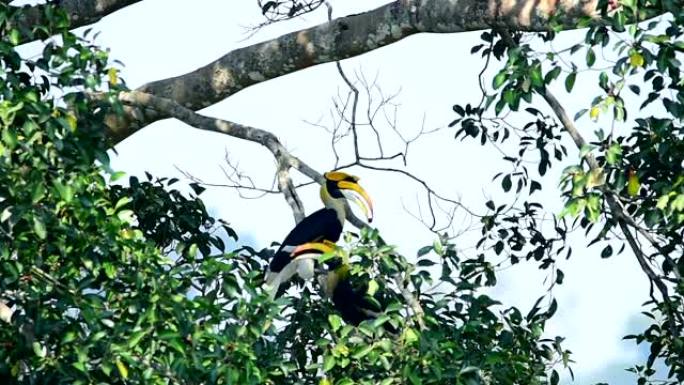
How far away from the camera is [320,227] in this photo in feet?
22.1

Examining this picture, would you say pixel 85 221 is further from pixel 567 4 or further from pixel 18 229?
pixel 567 4

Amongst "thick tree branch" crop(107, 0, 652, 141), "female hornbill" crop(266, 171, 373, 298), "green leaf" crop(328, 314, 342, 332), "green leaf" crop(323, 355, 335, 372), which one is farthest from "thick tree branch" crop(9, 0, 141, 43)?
"green leaf" crop(323, 355, 335, 372)

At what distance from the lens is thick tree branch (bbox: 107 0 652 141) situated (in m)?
6.70

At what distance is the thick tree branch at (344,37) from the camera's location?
6695 mm

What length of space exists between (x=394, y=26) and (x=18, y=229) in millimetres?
2307

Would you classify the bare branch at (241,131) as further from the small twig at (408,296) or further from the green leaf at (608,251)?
the green leaf at (608,251)

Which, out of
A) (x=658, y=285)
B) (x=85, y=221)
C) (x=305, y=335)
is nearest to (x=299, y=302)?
(x=305, y=335)

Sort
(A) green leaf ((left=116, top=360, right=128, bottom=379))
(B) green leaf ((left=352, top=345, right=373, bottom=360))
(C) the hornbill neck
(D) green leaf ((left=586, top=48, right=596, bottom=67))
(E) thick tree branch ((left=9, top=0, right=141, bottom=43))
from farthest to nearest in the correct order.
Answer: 1. (E) thick tree branch ((left=9, top=0, right=141, bottom=43))
2. (C) the hornbill neck
3. (D) green leaf ((left=586, top=48, right=596, bottom=67))
4. (B) green leaf ((left=352, top=345, right=373, bottom=360))
5. (A) green leaf ((left=116, top=360, right=128, bottom=379))

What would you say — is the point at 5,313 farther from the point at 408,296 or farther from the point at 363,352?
the point at 408,296

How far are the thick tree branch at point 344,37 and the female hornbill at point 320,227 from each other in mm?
682

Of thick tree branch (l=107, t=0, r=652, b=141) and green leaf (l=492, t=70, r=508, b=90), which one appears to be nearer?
green leaf (l=492, t=70, r=508, b=90)

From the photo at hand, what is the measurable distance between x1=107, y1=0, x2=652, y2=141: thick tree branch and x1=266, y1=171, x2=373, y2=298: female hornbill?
26.8 inches

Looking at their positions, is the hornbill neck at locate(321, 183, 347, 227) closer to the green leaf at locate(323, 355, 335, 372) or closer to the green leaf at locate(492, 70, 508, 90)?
the green leaf at locate(492, 70, 508, 90)

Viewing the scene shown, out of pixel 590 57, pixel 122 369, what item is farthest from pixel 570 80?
pixel 122 369
